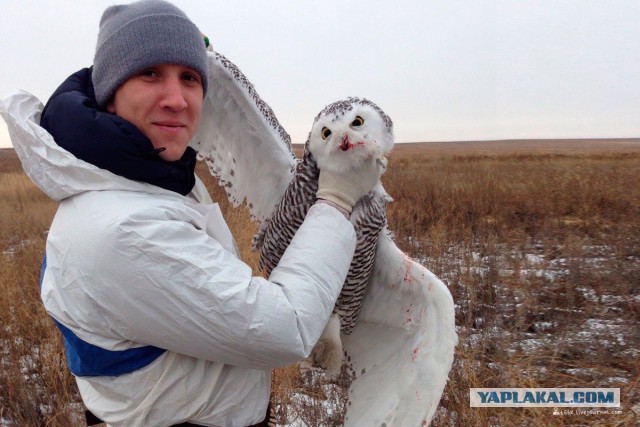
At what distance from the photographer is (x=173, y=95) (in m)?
1.29

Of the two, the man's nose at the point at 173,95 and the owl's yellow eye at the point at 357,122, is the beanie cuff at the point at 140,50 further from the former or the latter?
the owl's yellow eye at the point at 357,122

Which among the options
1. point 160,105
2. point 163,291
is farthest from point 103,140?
point 163,291

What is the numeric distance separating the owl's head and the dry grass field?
1.94m

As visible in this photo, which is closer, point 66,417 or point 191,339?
point 191,339

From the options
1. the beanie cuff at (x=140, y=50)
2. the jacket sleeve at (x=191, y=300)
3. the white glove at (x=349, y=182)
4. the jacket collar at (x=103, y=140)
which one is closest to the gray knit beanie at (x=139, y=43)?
the beanie cuff at (x=140, y=50)

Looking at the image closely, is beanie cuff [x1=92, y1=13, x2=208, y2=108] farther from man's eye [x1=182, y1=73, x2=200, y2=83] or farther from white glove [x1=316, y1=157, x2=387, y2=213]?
white glove [x1=316, y1=157, x2=387, y2=213]

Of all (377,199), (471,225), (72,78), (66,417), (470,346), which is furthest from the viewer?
(471,225)

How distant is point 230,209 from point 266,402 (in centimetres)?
554

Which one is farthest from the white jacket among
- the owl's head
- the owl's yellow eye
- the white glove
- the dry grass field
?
the dry grass field

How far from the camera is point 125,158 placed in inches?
46.2

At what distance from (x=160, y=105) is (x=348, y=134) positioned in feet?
2.27

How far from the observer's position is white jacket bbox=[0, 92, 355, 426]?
3.51 ft

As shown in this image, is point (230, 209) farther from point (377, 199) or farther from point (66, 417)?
point (377, 199)

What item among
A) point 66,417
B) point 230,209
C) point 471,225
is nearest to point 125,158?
point 66,417
